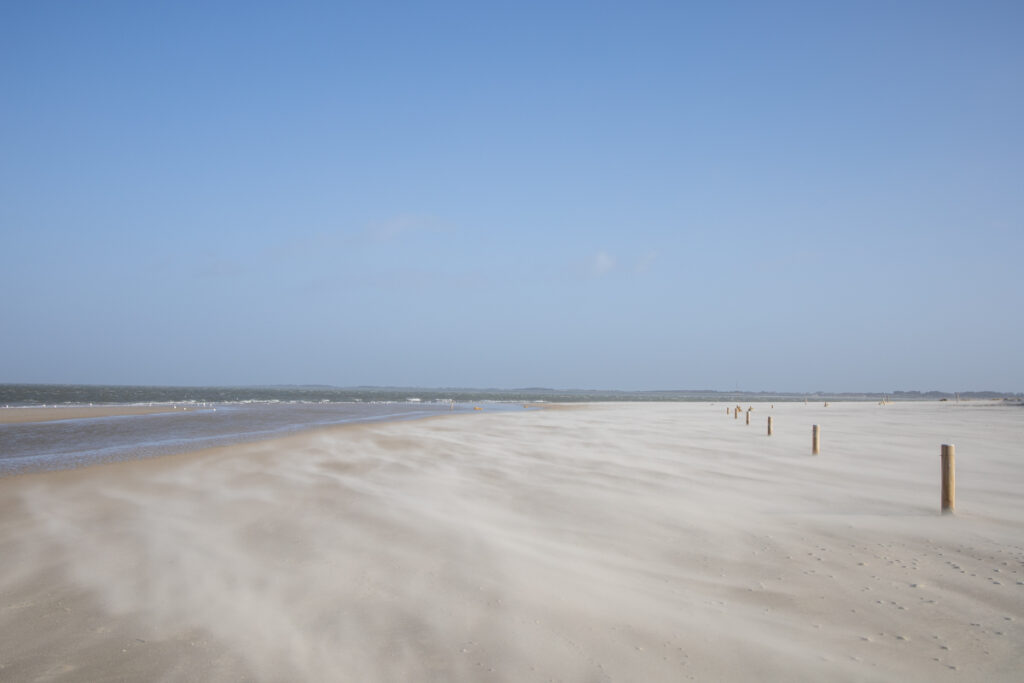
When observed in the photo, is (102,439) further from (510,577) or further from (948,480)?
(948,480)

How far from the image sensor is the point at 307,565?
7410 mm

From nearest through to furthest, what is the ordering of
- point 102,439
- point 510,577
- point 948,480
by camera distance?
point 510,577 → point 948,480 → point 102,439

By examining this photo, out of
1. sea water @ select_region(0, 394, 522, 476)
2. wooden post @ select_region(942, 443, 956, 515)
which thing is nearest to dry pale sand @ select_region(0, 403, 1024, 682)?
wooden post @ select_region(942, 443, 956, 515)

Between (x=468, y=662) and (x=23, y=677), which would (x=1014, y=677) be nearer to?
(x=468, y=662)

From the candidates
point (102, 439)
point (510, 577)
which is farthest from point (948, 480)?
point (102, 439)

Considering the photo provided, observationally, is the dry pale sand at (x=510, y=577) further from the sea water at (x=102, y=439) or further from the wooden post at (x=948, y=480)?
the sea water at (x=102, y=439)

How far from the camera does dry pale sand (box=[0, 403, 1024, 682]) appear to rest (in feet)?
16.3

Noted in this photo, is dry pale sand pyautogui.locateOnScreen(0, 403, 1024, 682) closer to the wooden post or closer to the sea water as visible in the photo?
the wooden post

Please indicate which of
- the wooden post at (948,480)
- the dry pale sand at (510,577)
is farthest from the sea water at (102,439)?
the wooden post at (948,480)

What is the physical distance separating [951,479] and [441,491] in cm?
928

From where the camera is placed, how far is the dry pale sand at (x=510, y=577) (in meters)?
4.98

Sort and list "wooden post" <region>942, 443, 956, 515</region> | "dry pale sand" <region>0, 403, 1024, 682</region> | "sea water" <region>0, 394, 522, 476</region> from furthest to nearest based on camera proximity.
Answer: "sea water" <region>0, 394, 522, 476</region>
"wooden post" <region>942, 443, 956, 515</region>
"dry pale sand" <region>0, 403, 1024, 682</region>

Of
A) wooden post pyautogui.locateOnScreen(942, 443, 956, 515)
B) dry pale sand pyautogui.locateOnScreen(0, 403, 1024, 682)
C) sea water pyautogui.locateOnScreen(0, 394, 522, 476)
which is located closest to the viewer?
dry pale sand pyautogui.locateOnScreen(0, 403, 1024, 682)

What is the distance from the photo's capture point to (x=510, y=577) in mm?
7039
